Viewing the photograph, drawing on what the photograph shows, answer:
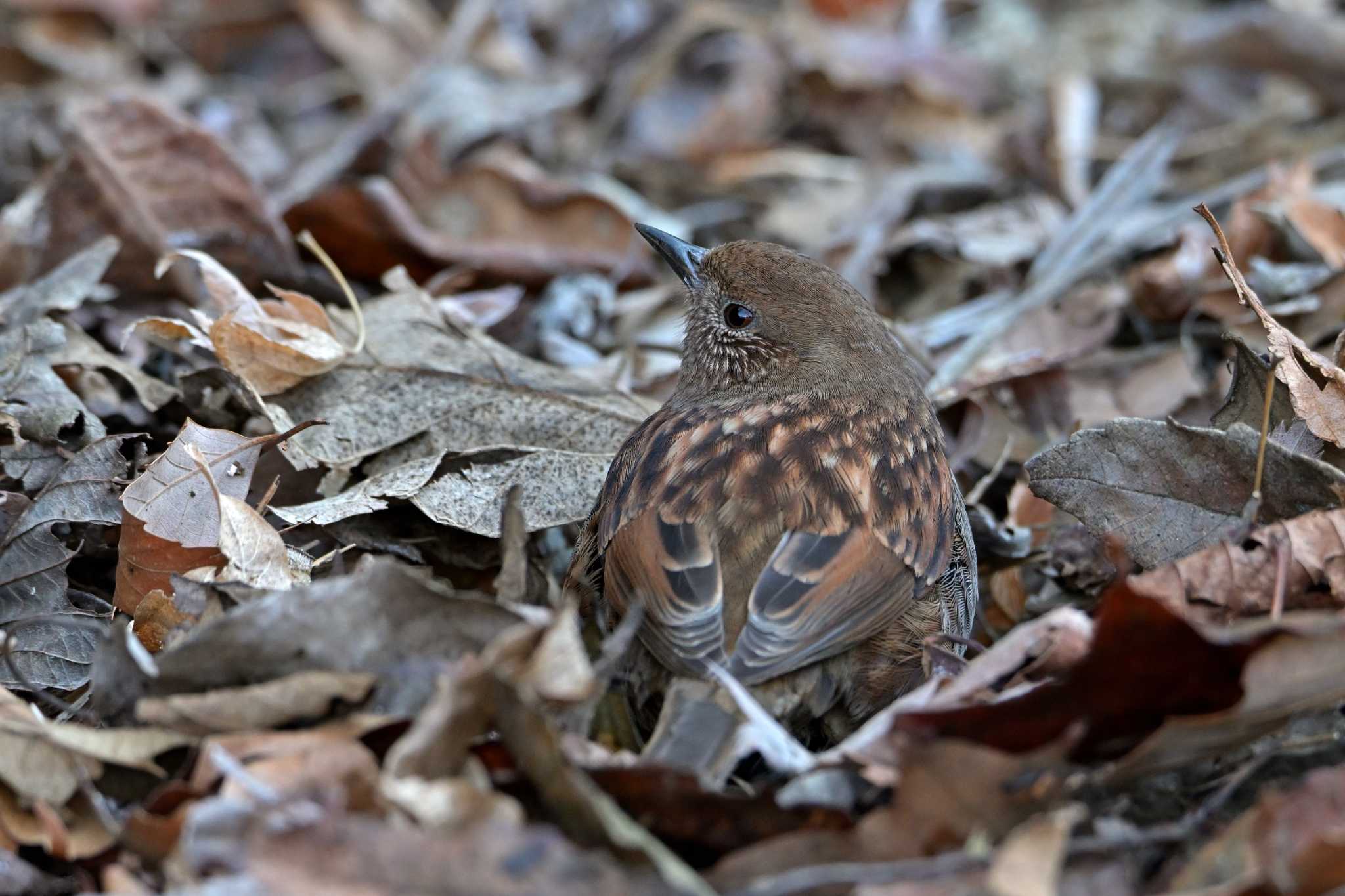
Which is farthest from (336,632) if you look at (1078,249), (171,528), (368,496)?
(1078,249)

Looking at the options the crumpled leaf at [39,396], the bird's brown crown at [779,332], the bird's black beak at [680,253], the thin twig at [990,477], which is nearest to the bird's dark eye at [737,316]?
the bird's brown crown at [779,332]

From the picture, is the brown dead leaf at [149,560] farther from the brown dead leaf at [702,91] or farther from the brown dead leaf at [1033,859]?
the brown dead leaf at [702,91]

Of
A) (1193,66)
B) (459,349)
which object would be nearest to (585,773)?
(459,349)

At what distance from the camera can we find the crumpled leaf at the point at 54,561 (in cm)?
345

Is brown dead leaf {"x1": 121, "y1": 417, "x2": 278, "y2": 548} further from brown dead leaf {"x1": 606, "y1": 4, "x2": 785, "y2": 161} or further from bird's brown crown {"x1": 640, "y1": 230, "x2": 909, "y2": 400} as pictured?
brown dead leaf {"x1": 606, "y1": 4, "x2": 785, "y2": 161}

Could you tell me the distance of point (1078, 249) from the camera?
559cm

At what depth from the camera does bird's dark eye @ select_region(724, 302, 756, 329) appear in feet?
14.4

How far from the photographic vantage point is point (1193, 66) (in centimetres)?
761

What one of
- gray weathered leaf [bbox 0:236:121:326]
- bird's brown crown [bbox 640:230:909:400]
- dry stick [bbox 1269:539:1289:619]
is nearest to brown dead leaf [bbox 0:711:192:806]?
gray weathered leaf [bbox 0:236:121:326]

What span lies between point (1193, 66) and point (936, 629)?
16.7ft

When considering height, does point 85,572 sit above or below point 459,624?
below

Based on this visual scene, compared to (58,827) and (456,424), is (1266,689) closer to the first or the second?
(58,827)

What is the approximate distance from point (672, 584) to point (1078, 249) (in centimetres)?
290

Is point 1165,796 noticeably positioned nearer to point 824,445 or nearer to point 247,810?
point 824,445
